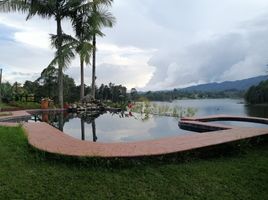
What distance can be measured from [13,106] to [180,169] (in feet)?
47.0

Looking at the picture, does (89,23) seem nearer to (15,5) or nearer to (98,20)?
(98,20)

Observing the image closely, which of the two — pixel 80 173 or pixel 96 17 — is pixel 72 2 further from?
pixel 80 173

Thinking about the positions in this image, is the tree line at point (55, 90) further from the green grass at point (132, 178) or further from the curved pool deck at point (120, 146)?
the green grass at point (132, 178)

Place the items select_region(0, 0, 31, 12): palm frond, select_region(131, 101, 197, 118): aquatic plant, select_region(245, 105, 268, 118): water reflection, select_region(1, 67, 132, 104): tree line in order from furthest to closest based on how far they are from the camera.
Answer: select_region(1, 67, 132, 104): tree line < select_region(245, 105, 268, 118): water reflection < select_region(0, 0, 31, 12): palm frond < select_region(131, 101, 197, 118): aquatic plant

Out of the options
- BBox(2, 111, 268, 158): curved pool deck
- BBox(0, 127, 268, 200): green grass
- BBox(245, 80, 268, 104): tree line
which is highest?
BBox(245, 80, 268, 104): tree line

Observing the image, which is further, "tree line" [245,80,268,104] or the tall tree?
"tree line" [245,80,268,104]

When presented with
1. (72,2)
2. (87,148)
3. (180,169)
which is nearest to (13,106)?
(72,2)

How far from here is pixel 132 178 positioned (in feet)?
14.1

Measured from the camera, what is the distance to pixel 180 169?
4.55m

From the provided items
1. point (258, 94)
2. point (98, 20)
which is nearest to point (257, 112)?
point (98, 20)

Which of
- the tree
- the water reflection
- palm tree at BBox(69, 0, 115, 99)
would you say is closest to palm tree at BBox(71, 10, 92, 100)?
palm tree at BBox(69, 0, 115, 99)

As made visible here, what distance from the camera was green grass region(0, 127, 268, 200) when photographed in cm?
394

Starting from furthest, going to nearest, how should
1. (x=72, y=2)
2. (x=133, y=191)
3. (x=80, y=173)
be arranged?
(x=72, y=2) → (x=80, y=173) → (x=133, y=191)

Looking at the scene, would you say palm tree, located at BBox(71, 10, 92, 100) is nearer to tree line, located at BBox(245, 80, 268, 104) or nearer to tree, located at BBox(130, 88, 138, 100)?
tree, located at BBox(130, 88, 138, 100)
